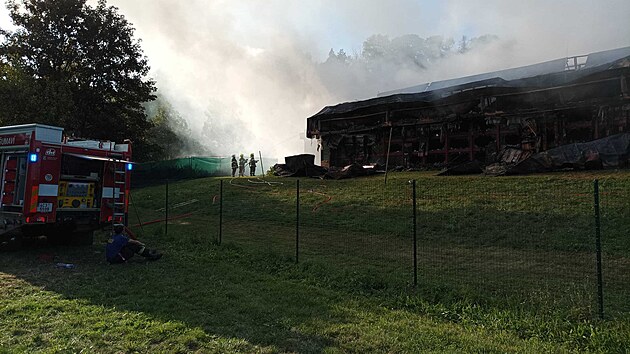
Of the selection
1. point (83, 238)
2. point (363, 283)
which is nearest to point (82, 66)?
point (83, 238)

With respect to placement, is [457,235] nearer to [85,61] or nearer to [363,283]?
[363,283]

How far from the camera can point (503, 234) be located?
31.5 feet

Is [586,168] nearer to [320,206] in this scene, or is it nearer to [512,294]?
[320,206]

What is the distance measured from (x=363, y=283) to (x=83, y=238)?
7.26 metres

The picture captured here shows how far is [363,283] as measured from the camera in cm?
635

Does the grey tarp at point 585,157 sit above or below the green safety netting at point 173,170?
below

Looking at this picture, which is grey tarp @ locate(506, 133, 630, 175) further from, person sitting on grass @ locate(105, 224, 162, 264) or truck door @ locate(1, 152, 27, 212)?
truck door @ locate(1, 152, 27, 212)

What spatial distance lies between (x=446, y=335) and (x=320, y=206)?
32.7ft

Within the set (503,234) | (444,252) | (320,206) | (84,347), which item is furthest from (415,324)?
(320,206)

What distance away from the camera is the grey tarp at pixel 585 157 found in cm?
1358

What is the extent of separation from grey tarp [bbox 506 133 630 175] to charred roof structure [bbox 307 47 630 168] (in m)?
2.23

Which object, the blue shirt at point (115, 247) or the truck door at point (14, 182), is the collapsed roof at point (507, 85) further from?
the truck door at point (14, 182)

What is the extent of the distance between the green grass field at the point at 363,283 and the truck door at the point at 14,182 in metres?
1.08

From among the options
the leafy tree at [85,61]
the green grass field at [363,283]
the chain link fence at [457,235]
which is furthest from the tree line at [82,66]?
the green grass field at [363,283]
